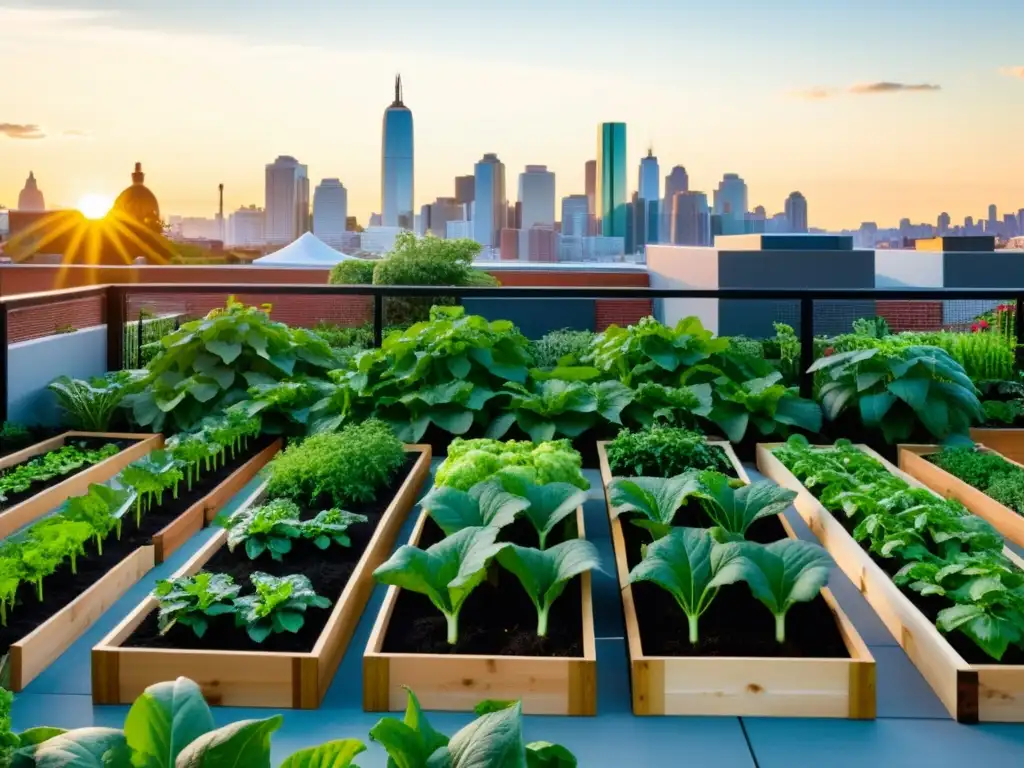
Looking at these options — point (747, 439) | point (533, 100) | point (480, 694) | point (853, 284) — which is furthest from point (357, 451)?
point (533, 100)

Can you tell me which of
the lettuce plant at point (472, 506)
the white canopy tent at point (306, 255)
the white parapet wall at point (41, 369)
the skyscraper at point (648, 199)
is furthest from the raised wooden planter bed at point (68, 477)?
the skyscraper at point (648, 199)

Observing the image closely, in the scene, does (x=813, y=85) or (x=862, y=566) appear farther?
(x=813, y=85)

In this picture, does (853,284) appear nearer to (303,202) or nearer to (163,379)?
(163,379)

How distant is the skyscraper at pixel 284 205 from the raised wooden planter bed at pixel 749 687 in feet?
164

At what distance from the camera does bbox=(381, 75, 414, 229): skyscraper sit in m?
48.6

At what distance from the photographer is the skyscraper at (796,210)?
53.6 m

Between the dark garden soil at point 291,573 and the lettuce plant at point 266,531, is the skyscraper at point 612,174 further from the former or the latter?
the lettuce plant at point 266,531

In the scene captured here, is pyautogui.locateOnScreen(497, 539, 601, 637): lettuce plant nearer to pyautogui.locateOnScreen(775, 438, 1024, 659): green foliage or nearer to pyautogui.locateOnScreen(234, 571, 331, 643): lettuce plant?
pyautogui.locateOnScreen(234, 571, 331, 643): lettuce plant

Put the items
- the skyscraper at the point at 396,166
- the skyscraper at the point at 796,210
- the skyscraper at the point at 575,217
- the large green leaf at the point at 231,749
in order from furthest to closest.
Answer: the skyscraper at the point at 796,210 → the skyscraper at the point at 575,217 → the skyscraper at the point at 396,166 → the large green leaf at the point at 231,749

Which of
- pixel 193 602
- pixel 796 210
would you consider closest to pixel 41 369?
pixel 193 602

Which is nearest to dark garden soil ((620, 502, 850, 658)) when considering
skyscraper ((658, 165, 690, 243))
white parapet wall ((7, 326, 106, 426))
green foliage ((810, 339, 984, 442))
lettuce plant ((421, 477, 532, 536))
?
lettuce plant ((421, 477, 532, 536))

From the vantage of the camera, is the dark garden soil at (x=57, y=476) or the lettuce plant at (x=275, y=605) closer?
the lettuce plant at (x=275, y=605)

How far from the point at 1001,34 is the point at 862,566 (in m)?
22.0

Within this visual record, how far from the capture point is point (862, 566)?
3.43 metres
